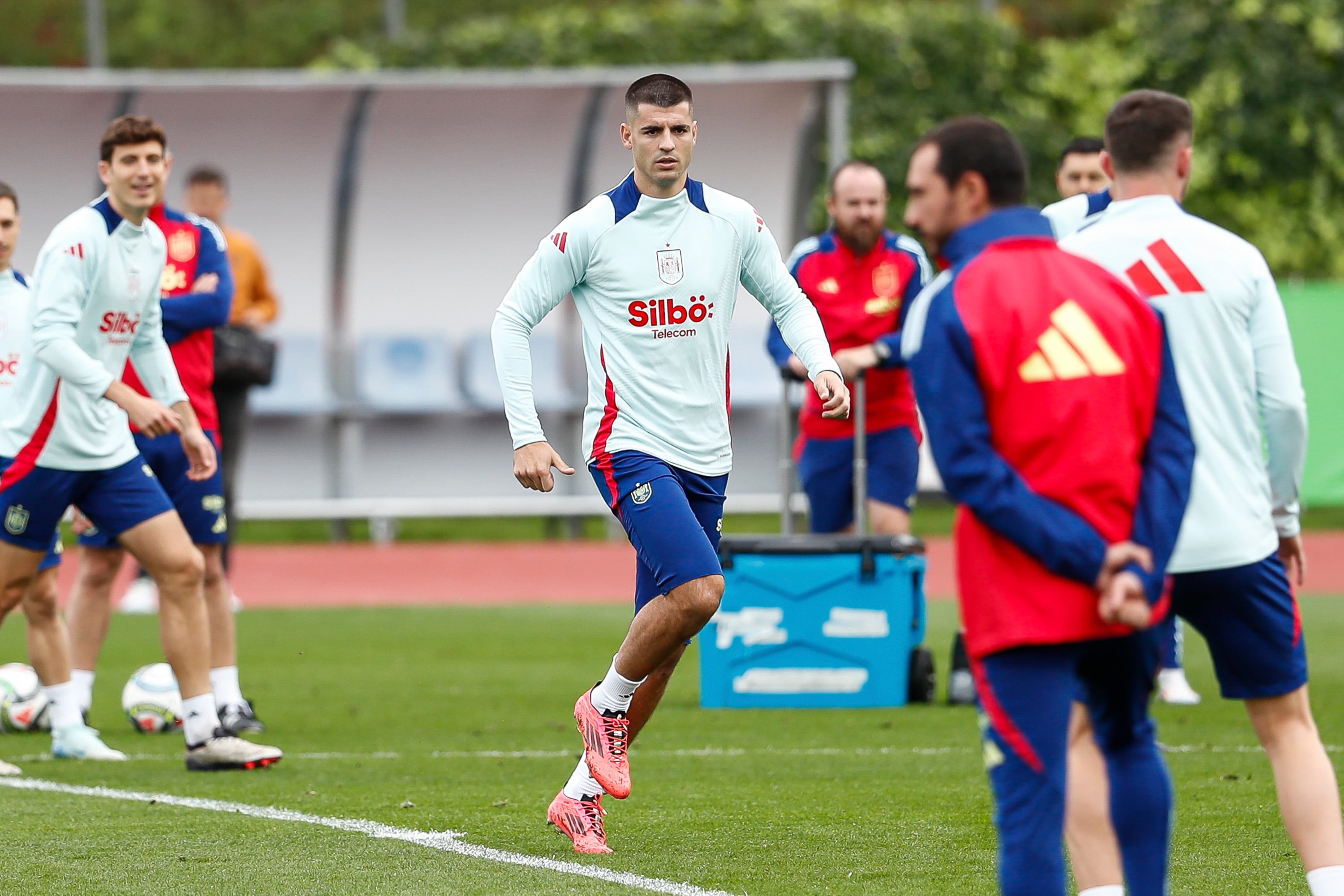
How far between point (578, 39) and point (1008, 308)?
865 inches

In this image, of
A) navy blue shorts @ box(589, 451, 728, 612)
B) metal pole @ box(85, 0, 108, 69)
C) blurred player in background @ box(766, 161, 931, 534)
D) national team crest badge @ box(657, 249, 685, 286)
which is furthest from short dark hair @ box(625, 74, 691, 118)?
metal pole @ box(85, 0, 108, 69)

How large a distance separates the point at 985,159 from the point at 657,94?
2.16 meters

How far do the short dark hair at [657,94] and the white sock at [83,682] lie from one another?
409 cm

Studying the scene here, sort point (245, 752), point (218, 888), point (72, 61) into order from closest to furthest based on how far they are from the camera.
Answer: point (218, 888)
point (245, 752)
point (72, 61)

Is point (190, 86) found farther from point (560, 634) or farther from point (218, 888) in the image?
point (218, 888)

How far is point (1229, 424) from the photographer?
4.07 m

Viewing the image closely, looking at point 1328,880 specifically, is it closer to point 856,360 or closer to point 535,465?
point 535,465

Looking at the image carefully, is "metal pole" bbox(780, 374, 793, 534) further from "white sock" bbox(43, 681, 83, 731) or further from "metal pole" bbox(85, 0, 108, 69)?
"metal pole" bbox(85, 0, 108, 69)

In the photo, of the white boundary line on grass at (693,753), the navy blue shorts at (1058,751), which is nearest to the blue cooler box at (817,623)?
the white boundary line on grass at (693,753)

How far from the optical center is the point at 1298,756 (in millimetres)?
4168

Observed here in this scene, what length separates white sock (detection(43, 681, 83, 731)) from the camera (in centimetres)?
756

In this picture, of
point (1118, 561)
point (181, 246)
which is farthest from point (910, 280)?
point (1118, 561)

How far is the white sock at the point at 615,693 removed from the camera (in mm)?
5574

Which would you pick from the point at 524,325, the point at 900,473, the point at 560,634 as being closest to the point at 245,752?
the point at 524,325
